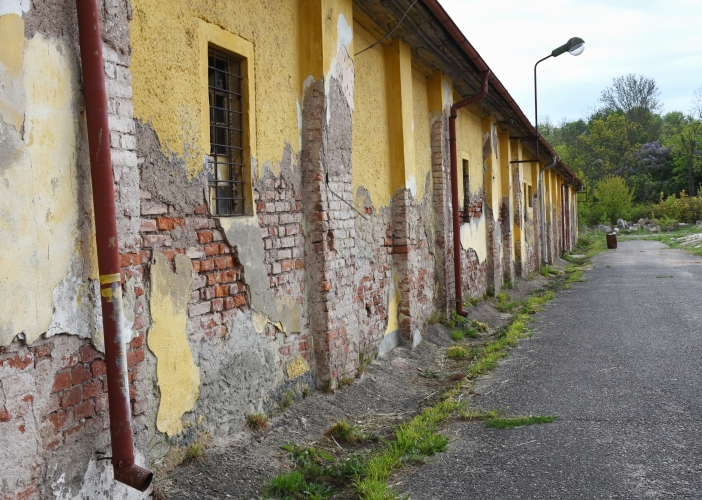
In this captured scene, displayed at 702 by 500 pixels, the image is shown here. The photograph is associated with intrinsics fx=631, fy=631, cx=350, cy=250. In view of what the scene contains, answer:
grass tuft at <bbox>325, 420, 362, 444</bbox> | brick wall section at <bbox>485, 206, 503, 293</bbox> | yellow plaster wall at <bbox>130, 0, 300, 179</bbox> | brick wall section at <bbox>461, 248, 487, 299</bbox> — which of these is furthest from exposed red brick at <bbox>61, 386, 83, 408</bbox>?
brick wall section at <bbox>485, 206, 503, 293</bbox>

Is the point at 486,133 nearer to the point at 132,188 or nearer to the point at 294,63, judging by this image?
the point at 294,63

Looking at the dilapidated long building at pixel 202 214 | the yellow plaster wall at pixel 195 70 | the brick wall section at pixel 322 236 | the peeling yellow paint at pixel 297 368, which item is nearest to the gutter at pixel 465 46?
the dilapidated long building at pixel 202 214

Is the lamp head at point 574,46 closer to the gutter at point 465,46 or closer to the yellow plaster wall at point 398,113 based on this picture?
the gutter at point 465,46

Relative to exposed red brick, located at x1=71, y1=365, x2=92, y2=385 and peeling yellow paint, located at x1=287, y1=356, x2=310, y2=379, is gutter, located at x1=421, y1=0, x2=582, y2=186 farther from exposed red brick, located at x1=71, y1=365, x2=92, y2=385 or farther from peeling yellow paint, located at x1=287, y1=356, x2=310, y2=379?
exposed red brick, located at x1=71, y1=365, x2=92, y2=385

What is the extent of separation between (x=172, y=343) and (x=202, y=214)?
91 cm

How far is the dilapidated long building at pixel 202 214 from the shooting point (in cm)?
282

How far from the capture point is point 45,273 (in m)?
2.87

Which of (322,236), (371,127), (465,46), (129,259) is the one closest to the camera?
(129,259)

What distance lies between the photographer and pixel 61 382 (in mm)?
2939

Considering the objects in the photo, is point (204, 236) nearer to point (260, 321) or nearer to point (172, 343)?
point (172, 343)

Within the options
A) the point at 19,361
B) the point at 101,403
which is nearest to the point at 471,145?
the point at 101,403

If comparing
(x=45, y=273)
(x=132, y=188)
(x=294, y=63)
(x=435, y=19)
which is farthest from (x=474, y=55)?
(x=45, y=273)

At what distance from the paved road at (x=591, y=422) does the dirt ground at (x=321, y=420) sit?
2.42 feet

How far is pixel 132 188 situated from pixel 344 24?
12.1 feet
